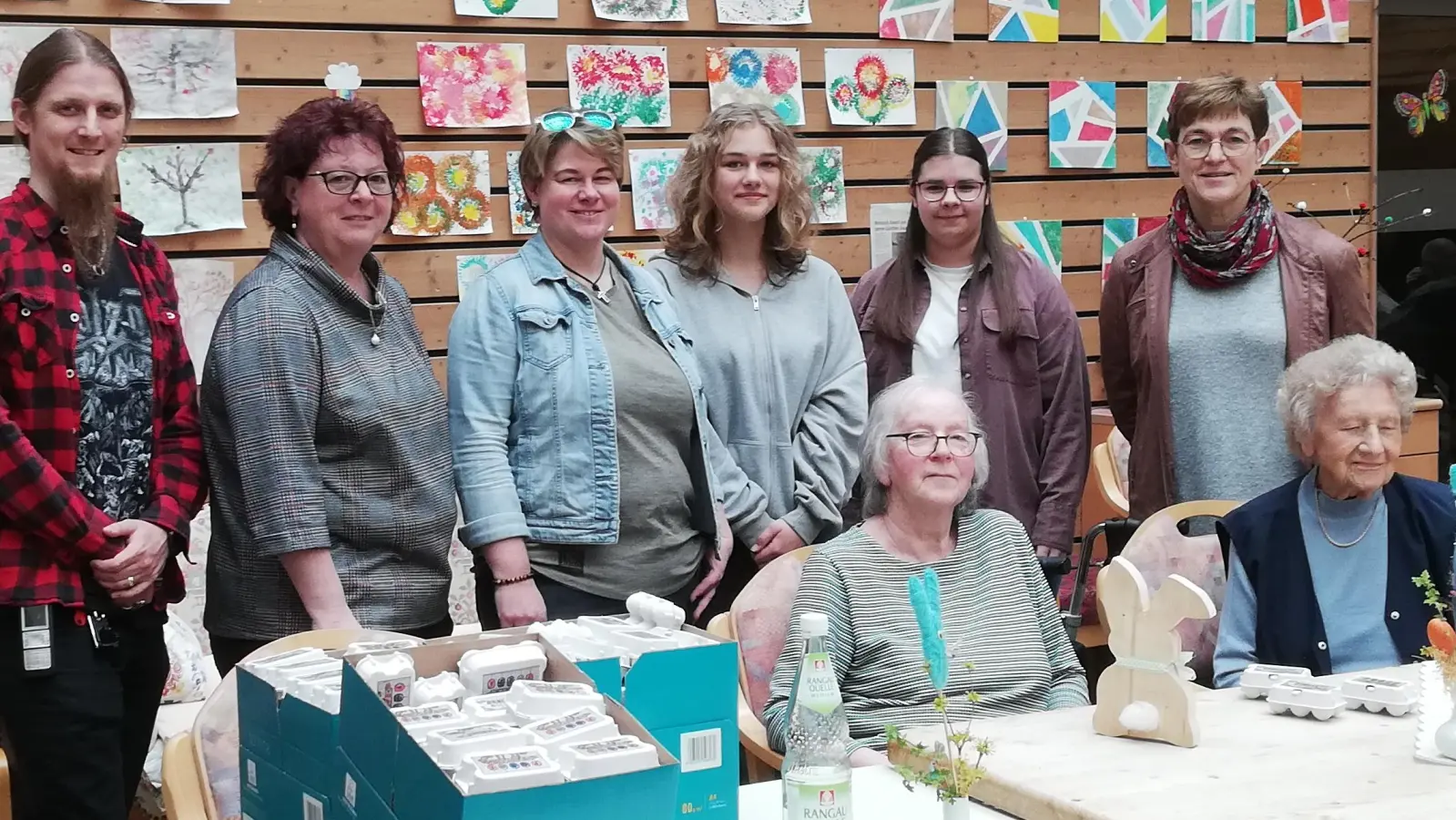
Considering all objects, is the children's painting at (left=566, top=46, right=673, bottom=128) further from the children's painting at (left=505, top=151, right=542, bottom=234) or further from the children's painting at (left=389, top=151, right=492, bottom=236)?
the children's painting at (left=389, top=151, right=492, bottom=236)

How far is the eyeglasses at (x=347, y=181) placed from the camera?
263 cm

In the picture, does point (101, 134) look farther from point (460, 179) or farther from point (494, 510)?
point (460, 179)

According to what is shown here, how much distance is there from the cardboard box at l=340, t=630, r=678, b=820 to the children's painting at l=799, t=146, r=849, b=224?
3.72m

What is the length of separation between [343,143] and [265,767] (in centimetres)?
128

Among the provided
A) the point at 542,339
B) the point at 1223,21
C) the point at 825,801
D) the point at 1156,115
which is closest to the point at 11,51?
the point at 542,339

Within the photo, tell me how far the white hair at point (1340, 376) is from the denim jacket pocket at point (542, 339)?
1504 millimetres

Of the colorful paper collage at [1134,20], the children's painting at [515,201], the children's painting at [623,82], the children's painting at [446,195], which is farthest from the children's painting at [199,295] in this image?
the colorful paper collage at [1134,20]

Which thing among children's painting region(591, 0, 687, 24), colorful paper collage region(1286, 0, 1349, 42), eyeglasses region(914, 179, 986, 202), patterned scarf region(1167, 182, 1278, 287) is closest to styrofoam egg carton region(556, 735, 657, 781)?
eyeglasses region(914, 179, 986, 202)

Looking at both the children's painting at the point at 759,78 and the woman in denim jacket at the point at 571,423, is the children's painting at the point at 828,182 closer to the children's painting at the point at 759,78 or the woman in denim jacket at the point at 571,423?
the children's painting at the point at 759,78

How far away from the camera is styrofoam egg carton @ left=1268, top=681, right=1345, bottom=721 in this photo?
2.31 metres

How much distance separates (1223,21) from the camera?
229 inches

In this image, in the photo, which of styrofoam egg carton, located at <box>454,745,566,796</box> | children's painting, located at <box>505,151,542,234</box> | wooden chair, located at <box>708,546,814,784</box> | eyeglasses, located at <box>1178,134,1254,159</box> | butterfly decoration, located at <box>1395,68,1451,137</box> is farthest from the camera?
butterfly decoration, located at <box>1395,68,1451,137</box>

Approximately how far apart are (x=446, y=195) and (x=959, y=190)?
179 cm

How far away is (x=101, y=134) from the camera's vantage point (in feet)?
8.09
